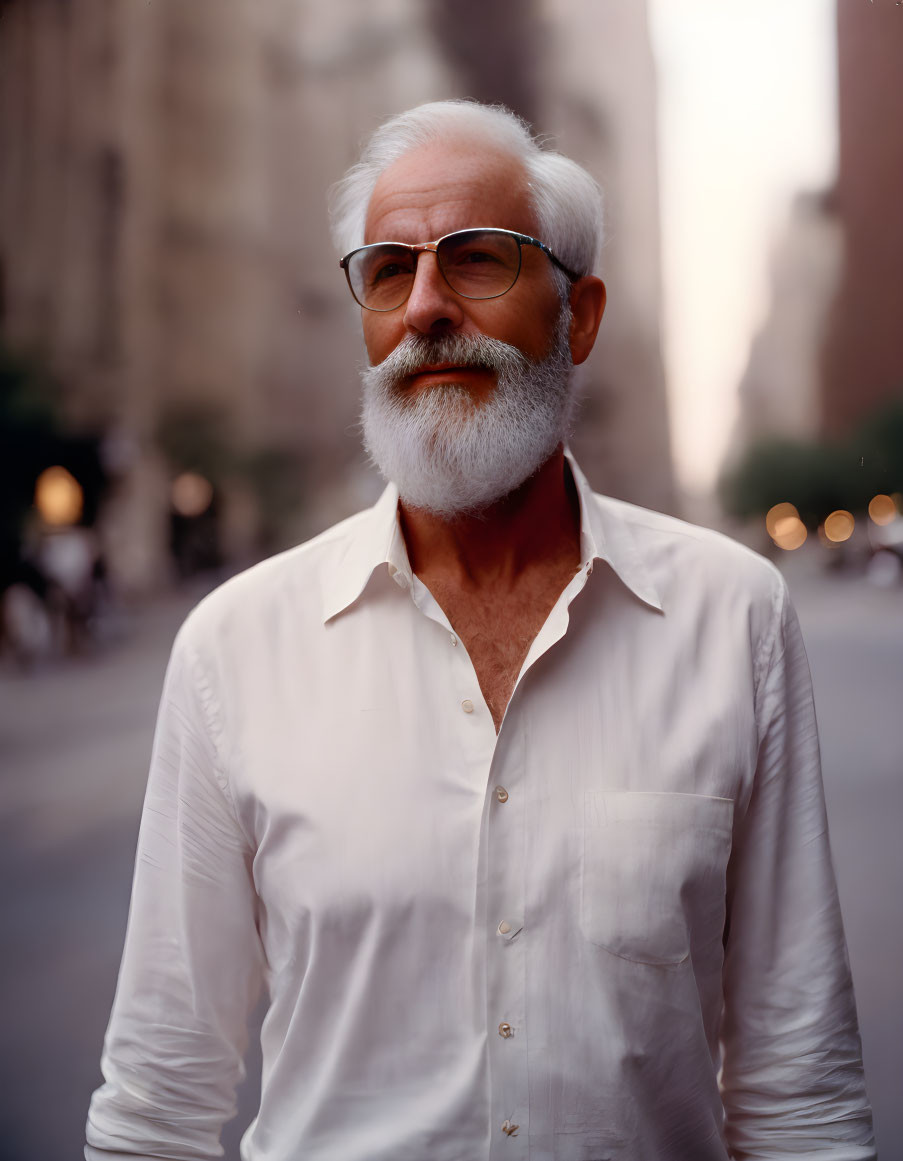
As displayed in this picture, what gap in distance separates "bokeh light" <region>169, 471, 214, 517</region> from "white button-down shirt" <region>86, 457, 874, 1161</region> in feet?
5.06

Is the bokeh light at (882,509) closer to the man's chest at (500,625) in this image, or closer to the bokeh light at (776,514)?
the bokeh light at (776,514)

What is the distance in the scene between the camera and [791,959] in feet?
3.76

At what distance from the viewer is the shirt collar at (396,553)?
1191 millimetres

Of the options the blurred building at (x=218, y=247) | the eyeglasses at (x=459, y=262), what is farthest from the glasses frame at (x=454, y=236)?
the blurred building at (x=218, y=247)

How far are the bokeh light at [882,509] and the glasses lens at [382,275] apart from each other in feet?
5.13

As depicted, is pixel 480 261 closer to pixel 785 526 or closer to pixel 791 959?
pixel 791 959

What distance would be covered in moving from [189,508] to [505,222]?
5.63 ft

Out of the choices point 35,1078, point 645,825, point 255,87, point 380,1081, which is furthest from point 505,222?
point 35,1078

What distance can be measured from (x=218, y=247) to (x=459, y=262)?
5.68ft

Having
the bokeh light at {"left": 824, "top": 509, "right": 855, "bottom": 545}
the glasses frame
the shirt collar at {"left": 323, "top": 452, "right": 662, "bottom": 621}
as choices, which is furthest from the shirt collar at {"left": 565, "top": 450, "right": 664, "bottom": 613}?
the bokeh light at {"left": 824, "top": 509, "right": 855, "bottom": 545}

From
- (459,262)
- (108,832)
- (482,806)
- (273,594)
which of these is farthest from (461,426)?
(108,832)

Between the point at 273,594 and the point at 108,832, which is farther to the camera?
the point at 108,832

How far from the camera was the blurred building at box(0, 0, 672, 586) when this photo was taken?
2439 mm

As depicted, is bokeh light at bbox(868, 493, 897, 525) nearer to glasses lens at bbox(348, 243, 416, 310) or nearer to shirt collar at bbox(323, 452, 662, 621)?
shirt collar at bbox(323, 452, 662, 621)
